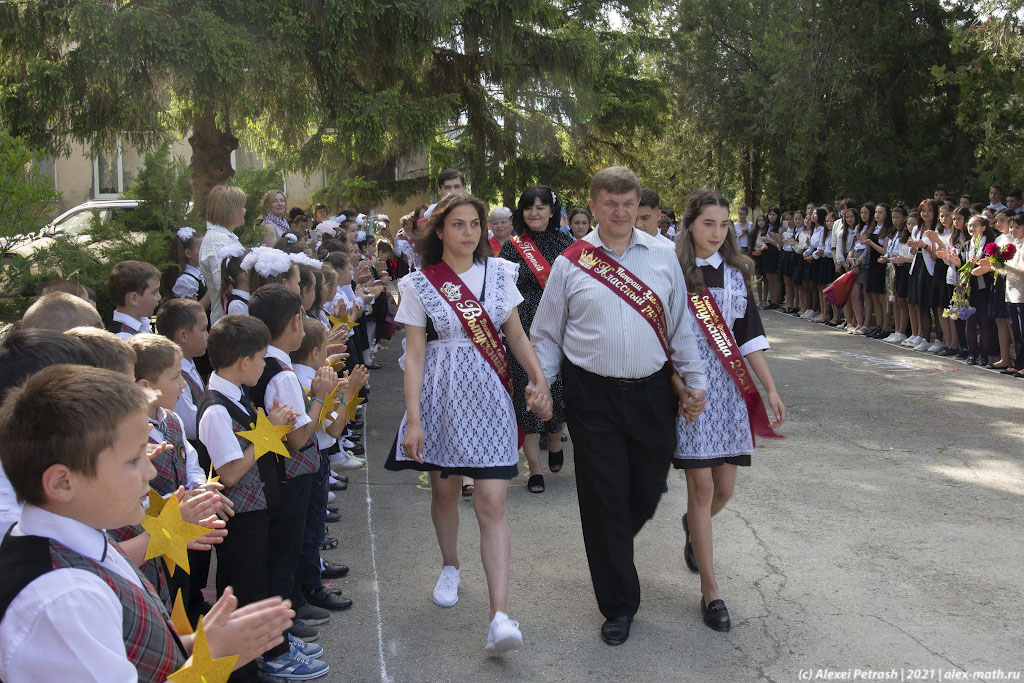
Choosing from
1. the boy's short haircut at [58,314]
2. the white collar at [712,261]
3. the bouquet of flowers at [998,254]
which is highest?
the bouquet of flowers at [998,254]

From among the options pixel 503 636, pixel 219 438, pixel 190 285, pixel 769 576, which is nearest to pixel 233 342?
pixel 219 438

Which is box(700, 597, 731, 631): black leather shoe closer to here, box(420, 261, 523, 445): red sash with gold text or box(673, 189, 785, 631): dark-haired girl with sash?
box(673, 189, 785, 631): dark-haired girl with sash

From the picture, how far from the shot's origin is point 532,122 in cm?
1686

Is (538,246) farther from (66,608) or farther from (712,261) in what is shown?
(66,608)

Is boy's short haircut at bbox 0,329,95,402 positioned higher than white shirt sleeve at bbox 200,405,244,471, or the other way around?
boy's short haircut at bbox 0,329,95,402

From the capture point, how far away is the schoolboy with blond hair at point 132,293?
503 centimetres

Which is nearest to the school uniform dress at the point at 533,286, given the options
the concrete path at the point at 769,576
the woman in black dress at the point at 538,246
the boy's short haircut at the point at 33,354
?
the woman in black dress at the point at 538,246

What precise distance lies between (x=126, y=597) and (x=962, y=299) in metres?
11.2

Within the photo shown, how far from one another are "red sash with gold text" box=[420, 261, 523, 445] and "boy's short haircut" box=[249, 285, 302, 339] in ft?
1.99

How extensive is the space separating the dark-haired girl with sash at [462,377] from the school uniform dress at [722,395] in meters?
0.71

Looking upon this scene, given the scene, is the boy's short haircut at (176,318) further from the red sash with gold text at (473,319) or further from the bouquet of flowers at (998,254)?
the bouquet of flowers at (998,254)

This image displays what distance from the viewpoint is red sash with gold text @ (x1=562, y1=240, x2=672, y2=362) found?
4.13 metres

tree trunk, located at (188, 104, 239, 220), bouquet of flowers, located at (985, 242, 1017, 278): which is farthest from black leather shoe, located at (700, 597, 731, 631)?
tree trunk, located at (188, 104, 239, 220)

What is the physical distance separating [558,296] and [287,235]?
488cm
